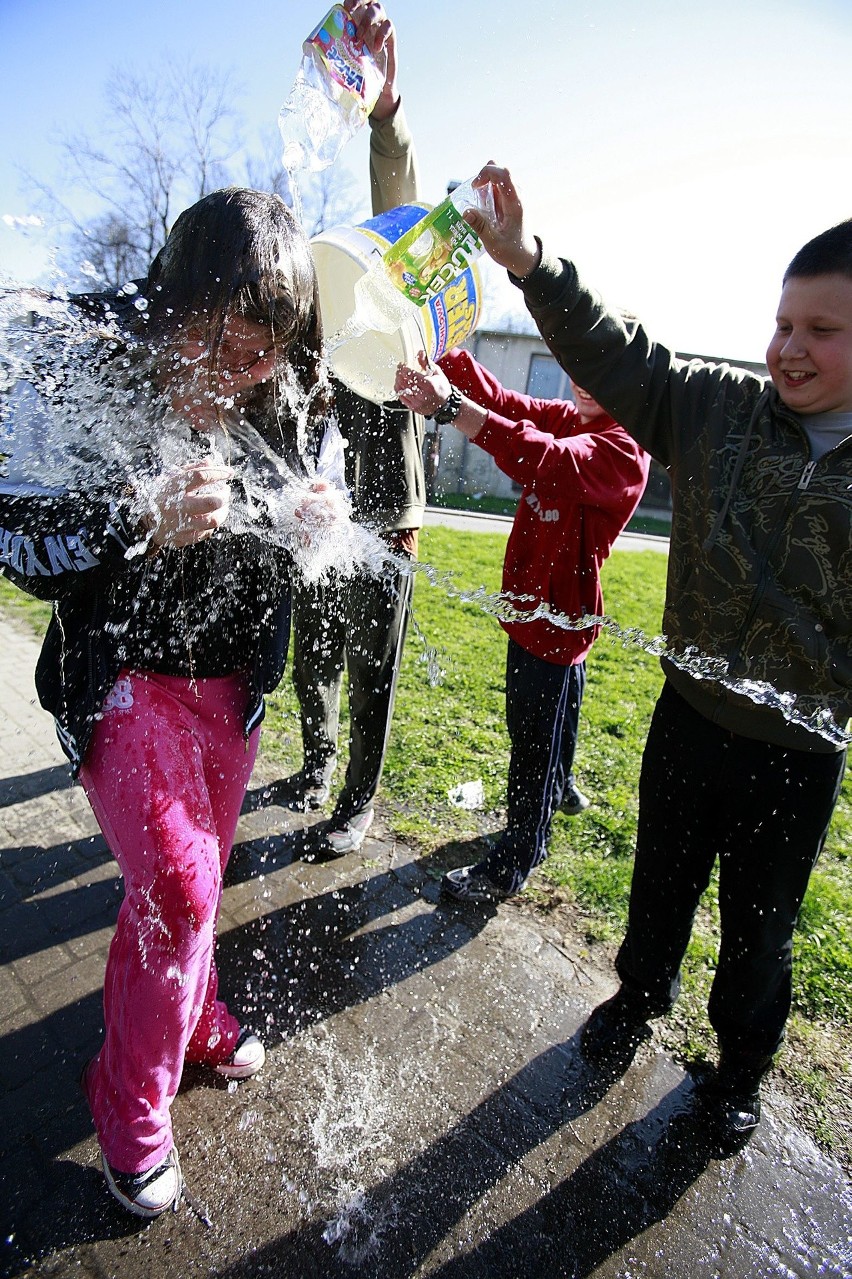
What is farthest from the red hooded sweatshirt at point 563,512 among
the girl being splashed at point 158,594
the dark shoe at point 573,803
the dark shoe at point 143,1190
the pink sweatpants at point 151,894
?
the dark shoe at point 143,1190

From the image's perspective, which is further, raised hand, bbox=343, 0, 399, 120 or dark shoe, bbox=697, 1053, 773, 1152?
raised hand, bbox=343, 0, 399, 120

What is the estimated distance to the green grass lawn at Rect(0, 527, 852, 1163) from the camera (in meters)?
2.42

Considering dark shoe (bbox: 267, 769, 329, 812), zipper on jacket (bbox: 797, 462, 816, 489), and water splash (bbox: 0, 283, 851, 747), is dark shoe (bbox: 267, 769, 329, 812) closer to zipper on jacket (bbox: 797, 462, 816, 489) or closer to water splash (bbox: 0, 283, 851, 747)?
water splash (bbox: 0, 283, 851, 747)

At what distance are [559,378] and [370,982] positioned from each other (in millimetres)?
22486

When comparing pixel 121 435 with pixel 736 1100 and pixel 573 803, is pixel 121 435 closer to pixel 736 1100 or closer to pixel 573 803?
pixel 736 1100

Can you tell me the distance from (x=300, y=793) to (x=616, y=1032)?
72.4 inches

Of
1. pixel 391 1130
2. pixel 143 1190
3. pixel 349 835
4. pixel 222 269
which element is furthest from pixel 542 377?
pixel 143 1190

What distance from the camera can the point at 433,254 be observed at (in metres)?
1.94

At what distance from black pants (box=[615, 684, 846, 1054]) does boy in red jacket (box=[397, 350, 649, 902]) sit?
567 mm

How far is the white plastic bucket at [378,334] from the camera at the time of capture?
222 centimetres

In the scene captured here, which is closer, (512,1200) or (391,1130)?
(512,1200)

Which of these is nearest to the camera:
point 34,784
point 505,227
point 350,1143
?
point 505,227

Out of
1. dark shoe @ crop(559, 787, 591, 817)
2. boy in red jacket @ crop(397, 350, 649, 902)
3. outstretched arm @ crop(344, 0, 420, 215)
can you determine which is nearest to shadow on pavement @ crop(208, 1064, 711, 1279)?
boy in red jacket @ crop(397, 350, 649, 902)

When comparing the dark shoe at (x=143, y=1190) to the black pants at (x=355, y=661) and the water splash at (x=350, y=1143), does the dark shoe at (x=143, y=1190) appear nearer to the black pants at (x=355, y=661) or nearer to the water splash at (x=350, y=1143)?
the water splash at (x=350, y=1143)
